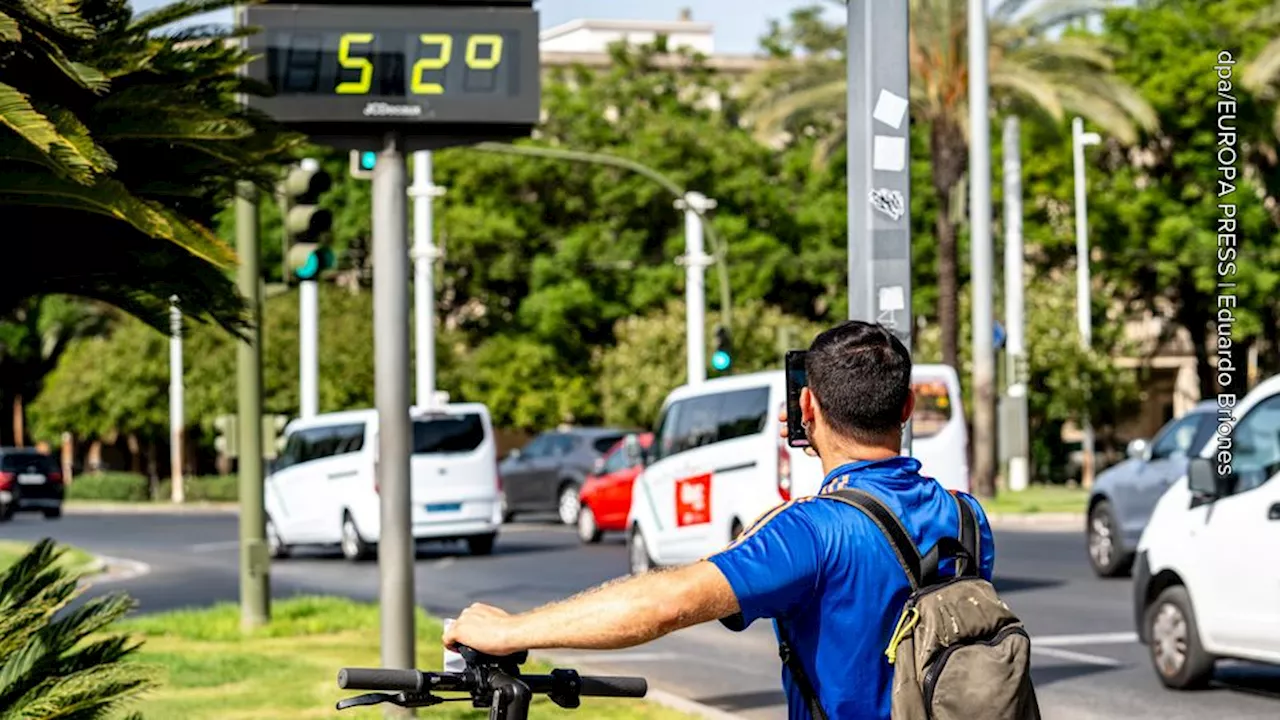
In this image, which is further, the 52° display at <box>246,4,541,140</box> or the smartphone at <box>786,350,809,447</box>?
the 52° display at <box>246,4,541,140</box>

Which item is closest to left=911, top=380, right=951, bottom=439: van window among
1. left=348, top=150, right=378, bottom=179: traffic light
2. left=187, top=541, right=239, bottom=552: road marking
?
left=348, top=150, right=378, bottom=179: traffic light

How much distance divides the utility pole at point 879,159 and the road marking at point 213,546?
25.1 metres

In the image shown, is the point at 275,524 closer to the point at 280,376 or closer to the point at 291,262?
the point at 291,262

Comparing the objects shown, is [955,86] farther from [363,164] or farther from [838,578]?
[838,578]

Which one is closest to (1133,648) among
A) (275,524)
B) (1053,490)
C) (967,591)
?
(967,591)

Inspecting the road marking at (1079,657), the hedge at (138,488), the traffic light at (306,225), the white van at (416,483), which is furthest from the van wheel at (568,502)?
the hedge at (138,488)

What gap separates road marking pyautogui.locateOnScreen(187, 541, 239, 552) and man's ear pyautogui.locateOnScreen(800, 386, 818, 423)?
92.3 feet

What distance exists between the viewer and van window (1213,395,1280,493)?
38.6 feet

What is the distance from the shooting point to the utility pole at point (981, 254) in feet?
120

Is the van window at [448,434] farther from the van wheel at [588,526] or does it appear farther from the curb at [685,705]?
the curb at [685,705]

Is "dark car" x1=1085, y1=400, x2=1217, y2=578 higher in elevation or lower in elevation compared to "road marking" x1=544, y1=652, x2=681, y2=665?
higher

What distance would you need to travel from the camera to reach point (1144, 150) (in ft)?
189

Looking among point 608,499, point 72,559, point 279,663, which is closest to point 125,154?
point 279,663

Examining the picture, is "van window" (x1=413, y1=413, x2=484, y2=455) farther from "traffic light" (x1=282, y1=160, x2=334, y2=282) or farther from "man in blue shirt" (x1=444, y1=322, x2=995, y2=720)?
"man in blue shirt" (x1=444, y1=322, x2=995, y2=720)
